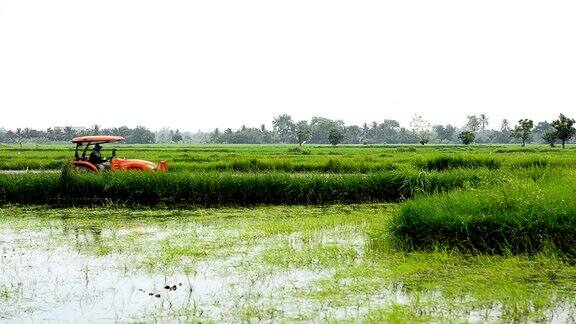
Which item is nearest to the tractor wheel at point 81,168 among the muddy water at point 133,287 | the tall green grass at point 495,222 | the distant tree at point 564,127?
the muddy water at point 133,287

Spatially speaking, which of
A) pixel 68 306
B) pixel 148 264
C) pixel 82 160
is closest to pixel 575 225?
pixel 148 264

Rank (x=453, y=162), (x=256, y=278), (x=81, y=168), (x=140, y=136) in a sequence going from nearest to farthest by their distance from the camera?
(x=256, y=278) → (x=81, y=168) → (x=453, y=162) → (x=140, y=136)

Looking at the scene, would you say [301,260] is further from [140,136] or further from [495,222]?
Result: [140,136]

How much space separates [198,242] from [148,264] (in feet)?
5.15

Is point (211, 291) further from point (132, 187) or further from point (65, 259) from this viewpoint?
point (132, 187)

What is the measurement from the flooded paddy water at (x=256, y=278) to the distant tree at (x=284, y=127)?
343ft

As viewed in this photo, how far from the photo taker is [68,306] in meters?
5.98

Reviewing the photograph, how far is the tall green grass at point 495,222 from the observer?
322 inches

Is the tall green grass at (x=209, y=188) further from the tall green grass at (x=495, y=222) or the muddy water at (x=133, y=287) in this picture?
the tall green grass at (x=495, y=222)

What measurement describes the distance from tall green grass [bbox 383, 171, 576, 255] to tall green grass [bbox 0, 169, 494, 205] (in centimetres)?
662

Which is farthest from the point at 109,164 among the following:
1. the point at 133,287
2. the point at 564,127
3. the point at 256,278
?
the point at 564,127

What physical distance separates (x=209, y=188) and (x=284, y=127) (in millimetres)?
103914

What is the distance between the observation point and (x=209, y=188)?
618 inches

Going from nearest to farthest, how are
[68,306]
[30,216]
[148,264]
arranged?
[68,306], [148,264], [30,216]
